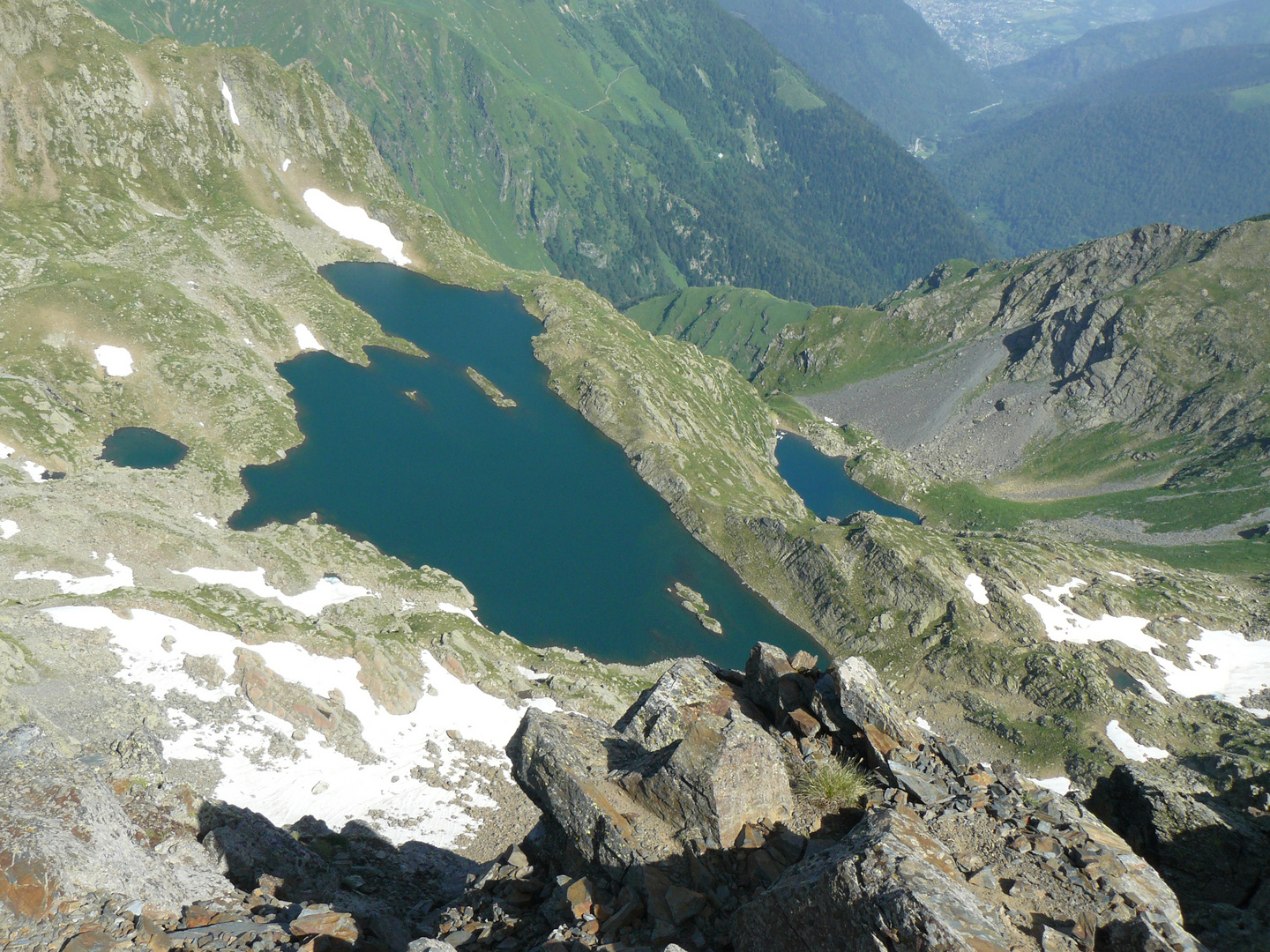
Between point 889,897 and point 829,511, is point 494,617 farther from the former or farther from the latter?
point 829,511

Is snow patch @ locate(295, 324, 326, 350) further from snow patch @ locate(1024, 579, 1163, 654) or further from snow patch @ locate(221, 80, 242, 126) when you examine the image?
snow patch @ locate(1024, 579, 1163, 654)

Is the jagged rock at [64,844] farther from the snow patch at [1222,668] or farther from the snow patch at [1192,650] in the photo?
the snow patch at [1222,668]

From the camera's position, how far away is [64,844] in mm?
18078

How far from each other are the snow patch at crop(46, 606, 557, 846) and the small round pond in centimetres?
3950

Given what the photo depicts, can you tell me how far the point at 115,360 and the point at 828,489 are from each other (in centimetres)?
14163

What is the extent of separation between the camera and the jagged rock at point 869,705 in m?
20.9

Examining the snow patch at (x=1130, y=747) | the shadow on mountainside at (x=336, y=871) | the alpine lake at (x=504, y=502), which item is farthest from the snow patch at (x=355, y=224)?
the snow patch at (x=1130, y=747)

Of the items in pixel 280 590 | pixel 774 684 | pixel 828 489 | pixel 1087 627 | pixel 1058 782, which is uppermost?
pixel 774 684

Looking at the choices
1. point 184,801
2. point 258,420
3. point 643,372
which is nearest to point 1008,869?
point 184,801

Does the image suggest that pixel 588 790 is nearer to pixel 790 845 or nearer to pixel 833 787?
pixel 790 845

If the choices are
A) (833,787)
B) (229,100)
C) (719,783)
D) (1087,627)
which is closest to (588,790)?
(719,783)

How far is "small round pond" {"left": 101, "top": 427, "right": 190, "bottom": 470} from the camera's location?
7988 centimetres

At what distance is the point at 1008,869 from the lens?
1579 centimetres

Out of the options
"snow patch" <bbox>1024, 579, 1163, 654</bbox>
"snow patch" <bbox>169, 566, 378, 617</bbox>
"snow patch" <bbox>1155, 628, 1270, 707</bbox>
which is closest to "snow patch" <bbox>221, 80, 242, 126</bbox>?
"snow patch" <bbox>169, 566, 378, 617</bbox>
